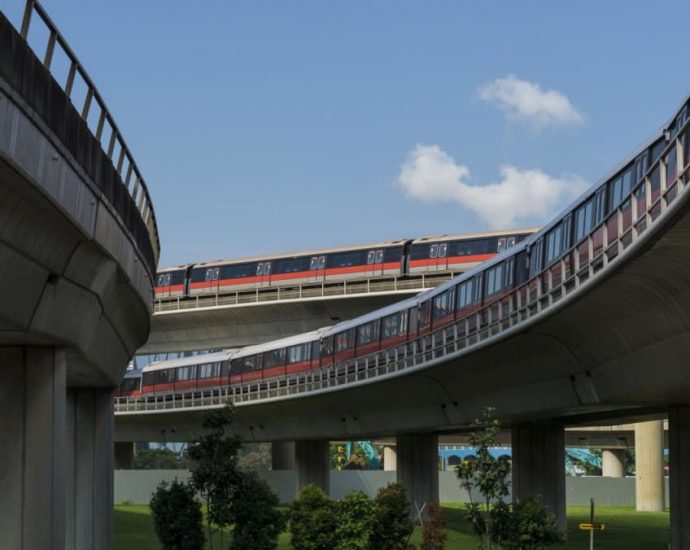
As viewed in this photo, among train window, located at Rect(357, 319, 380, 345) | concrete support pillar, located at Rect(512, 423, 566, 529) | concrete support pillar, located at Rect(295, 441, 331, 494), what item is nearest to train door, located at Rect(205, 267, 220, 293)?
concrete support pillar, located at Rect(295, 441, 331, 494)

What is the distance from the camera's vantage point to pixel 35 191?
14562mm

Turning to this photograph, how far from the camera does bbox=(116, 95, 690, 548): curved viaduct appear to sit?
2311 cm

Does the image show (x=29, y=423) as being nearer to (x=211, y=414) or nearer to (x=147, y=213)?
A: (x=147, y=213)

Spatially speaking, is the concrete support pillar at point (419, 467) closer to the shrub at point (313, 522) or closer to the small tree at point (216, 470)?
the shrub at point (313, 522)

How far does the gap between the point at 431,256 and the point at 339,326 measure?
10.7 meters

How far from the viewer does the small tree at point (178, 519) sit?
116 feet

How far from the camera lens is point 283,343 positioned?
2475 inches

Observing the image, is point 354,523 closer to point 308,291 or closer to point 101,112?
point 101,112

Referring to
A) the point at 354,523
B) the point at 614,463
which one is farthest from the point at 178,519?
the point at 614,463

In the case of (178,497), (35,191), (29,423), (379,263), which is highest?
(379,263)

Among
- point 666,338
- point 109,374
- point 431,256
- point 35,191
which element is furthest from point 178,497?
point 431,256

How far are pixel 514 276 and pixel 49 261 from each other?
21.2m

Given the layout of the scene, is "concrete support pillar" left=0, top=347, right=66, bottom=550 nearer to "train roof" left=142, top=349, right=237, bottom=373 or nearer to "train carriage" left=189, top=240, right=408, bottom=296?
"train carriage" left=189, top=240, right=408, bottom=296

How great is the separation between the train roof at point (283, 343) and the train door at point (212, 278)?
21.4ft
